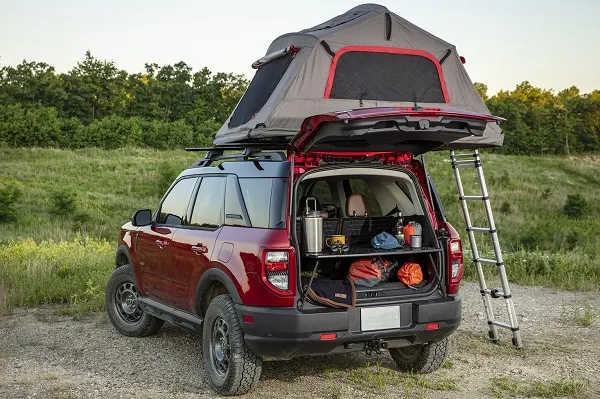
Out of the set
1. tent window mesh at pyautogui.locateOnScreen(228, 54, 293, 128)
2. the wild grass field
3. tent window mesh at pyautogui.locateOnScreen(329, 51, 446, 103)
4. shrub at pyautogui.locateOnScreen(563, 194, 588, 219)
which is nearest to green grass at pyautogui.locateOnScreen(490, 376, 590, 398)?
tent window mesh at pyautogui.locateOnScreen(329, 51, 446, 103)

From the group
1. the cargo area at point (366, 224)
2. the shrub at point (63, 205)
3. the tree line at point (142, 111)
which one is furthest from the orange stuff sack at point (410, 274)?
the tree line at point (142, 111)

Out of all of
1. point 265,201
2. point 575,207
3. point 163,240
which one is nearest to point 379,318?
point 265,201

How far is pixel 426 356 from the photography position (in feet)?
21.9

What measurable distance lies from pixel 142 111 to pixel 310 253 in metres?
63.9

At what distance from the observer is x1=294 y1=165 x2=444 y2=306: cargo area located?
19.7ft

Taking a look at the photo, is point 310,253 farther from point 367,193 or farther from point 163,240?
point 163,240

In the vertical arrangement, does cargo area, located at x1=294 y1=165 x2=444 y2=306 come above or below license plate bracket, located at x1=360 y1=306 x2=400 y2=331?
above

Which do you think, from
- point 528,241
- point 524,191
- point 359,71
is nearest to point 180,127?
point 524,191

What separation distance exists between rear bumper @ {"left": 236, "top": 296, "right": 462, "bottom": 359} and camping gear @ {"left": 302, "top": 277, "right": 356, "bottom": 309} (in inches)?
3.0

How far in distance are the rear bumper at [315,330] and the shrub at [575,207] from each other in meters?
35.7

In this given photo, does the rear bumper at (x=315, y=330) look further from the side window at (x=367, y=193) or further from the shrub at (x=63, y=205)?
the shrub at (x=63, y=205)

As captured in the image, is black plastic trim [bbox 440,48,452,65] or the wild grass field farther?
the wild grass field

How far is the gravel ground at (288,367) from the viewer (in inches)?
248

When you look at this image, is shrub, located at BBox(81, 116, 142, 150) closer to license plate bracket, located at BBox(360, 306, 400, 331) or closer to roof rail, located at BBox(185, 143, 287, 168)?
roof rail, located at BBox(185, 143, 287, 168)
